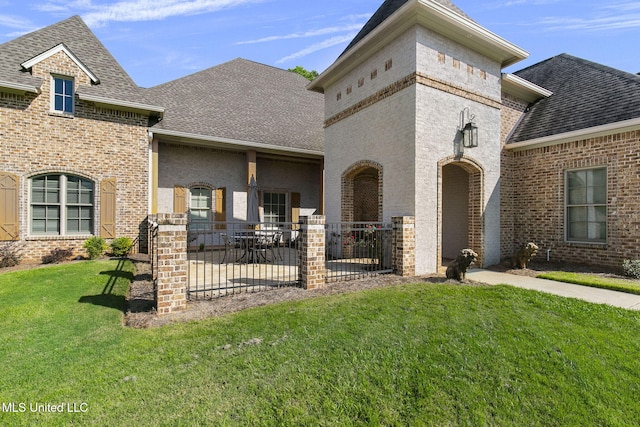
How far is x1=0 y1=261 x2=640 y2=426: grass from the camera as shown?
2584mm

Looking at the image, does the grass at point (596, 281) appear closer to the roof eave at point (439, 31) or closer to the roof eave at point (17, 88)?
the roof eave at point (439, 31)

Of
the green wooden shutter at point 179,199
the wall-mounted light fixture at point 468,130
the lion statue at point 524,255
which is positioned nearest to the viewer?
the lion statue at point 524,255

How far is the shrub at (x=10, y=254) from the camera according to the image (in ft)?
27.4

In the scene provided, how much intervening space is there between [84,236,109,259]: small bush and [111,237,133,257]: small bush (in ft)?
0.94

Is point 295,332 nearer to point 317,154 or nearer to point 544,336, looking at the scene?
point 544,336

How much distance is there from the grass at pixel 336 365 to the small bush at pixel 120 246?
4.72 m

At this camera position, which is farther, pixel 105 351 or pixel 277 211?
pixel 277 211

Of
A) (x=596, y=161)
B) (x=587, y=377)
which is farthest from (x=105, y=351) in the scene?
(x=596, y=161)

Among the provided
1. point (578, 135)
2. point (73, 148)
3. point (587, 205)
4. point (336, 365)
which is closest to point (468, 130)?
point (578, 135)

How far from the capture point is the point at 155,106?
10148mm

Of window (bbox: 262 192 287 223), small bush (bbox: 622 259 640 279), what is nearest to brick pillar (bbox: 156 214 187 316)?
window (bbox: 262 192 287 223)

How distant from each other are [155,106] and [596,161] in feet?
43.8

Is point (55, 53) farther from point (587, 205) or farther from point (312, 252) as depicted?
point (587, 205)

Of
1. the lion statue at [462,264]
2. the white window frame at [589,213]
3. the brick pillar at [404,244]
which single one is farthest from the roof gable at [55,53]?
the white window frame at [589,213]
